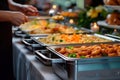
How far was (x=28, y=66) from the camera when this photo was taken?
1810 millimetres

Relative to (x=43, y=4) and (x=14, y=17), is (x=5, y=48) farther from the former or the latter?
(x=43, y=4)

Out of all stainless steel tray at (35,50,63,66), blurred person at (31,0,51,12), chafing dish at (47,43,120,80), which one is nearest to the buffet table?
stainless steel tray at (35,50,63,66)

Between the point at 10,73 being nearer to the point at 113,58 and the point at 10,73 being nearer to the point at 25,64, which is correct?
the point at 25,64

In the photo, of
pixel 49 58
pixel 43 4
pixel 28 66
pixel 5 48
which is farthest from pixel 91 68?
pixel 43 4

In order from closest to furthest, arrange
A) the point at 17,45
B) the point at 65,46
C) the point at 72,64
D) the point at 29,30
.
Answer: the point at 72,64 < the point at 65,46 < the point at 17,45 < the point at 29,30

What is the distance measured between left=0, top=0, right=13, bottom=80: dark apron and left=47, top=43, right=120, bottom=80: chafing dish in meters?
0.58

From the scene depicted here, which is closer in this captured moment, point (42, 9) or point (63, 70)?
point (63, 70)

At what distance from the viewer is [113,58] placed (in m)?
1.35

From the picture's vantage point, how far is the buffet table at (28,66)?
5.04ft

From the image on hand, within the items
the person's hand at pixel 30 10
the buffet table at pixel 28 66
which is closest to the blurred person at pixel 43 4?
the buffet table at pixel 28 66

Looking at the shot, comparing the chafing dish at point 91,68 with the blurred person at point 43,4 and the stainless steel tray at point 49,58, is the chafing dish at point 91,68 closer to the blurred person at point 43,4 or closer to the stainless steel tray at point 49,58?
the stainless steel tray at point 49,58

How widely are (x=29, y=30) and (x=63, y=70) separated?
1.20 m

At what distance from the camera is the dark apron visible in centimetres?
184

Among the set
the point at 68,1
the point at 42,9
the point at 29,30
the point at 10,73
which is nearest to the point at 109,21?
the point at 29,30
